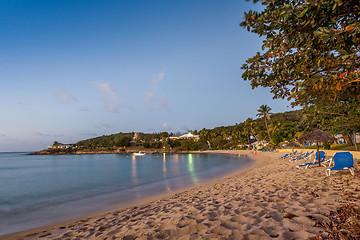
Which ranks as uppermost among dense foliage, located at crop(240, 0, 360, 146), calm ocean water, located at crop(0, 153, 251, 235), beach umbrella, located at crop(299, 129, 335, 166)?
dense foliage, located at crop(240, 0, 360, 146)

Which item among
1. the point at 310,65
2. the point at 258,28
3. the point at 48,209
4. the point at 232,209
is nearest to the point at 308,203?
the point at 232,209

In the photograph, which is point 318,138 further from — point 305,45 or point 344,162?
point 305,45

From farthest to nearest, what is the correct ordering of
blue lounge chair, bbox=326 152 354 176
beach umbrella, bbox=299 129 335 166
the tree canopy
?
1. beach umbrella, bbox=299 129 335 166
2. blue lounge chair, bbox=326 152 354 176
3. the tree canopy

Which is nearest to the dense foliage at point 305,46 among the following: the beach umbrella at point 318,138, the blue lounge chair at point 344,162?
the blue lounge chair at point 344,162

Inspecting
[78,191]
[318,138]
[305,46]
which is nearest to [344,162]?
[318,138]

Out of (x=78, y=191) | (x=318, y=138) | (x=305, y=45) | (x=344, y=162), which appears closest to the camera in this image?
(x=305, y=45)

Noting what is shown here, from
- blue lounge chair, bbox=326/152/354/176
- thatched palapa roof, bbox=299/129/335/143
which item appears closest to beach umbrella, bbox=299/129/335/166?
thatched palapa roof, bbox=299/129/335/143

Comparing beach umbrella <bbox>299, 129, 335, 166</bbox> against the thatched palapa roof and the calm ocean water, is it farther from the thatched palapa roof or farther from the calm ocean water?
the calm ocean water

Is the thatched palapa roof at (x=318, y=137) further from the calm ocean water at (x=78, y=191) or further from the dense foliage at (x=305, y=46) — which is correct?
the dense foliage at (x=305, y=46)

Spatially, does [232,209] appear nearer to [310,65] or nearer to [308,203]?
[308,203]

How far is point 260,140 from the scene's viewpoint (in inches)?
2517

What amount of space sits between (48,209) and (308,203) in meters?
12.0

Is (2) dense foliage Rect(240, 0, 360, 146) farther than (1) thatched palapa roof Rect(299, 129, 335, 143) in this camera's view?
No

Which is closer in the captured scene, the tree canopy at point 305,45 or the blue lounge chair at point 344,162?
the tree canopy at point 305,45
